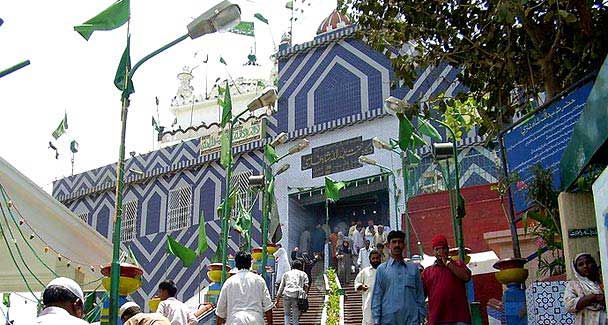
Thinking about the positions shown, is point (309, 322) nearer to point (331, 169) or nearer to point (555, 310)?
point (555, 310)

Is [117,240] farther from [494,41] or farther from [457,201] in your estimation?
[494,41]

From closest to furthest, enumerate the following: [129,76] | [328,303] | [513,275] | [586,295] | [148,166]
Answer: [586,295] < [513,275] < [129,76] < [328,303] < [148,166]

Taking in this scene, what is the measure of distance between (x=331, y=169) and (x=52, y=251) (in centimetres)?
1235

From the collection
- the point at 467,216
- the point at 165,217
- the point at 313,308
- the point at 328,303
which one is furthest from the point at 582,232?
the point at 165,217

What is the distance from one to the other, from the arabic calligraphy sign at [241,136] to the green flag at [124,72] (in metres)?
16.9

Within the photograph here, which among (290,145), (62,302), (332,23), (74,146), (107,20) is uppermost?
(332,23)

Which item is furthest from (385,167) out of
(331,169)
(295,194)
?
(295,194)

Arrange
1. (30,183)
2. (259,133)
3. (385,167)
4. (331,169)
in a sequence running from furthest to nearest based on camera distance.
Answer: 1. (259,133)
2. (331,169)
3. (385,167)
4. (30,183)

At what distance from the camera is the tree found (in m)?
9.01

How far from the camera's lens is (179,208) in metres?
28.7

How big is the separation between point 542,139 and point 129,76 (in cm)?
517

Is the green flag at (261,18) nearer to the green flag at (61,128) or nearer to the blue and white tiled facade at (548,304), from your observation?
the green flag at (61,128)

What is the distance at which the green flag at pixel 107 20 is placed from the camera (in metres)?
9.84

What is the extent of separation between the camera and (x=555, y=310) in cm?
728
